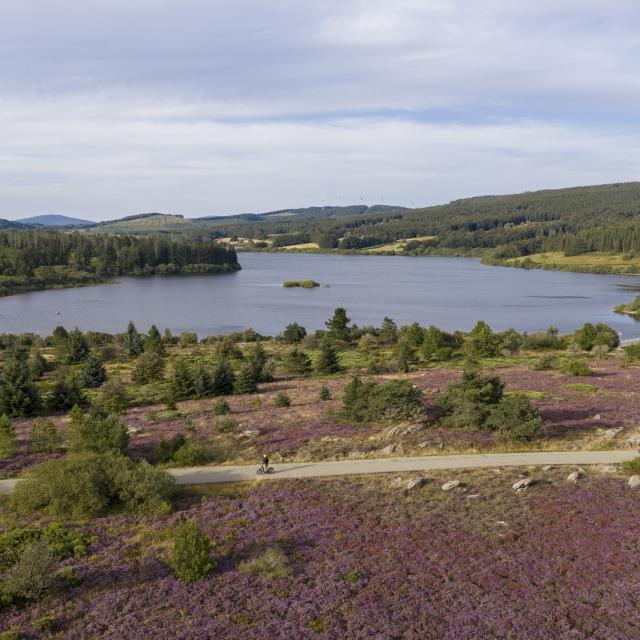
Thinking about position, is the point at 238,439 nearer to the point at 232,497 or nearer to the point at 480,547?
the point at 232,497

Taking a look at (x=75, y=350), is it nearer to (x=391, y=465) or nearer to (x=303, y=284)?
(x=391, y=465)

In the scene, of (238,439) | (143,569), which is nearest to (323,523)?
(143,569)

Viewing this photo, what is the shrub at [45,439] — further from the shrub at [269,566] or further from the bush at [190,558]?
the shrub at [269,566]

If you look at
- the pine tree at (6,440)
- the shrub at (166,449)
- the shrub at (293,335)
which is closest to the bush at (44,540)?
the shrub at (166,449)

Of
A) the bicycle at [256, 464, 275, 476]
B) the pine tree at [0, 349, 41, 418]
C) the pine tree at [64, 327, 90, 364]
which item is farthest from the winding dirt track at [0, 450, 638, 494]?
the pine tree at [64, 327, 90, 364]

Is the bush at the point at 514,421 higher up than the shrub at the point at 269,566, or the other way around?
the bush at the point at 514,421
